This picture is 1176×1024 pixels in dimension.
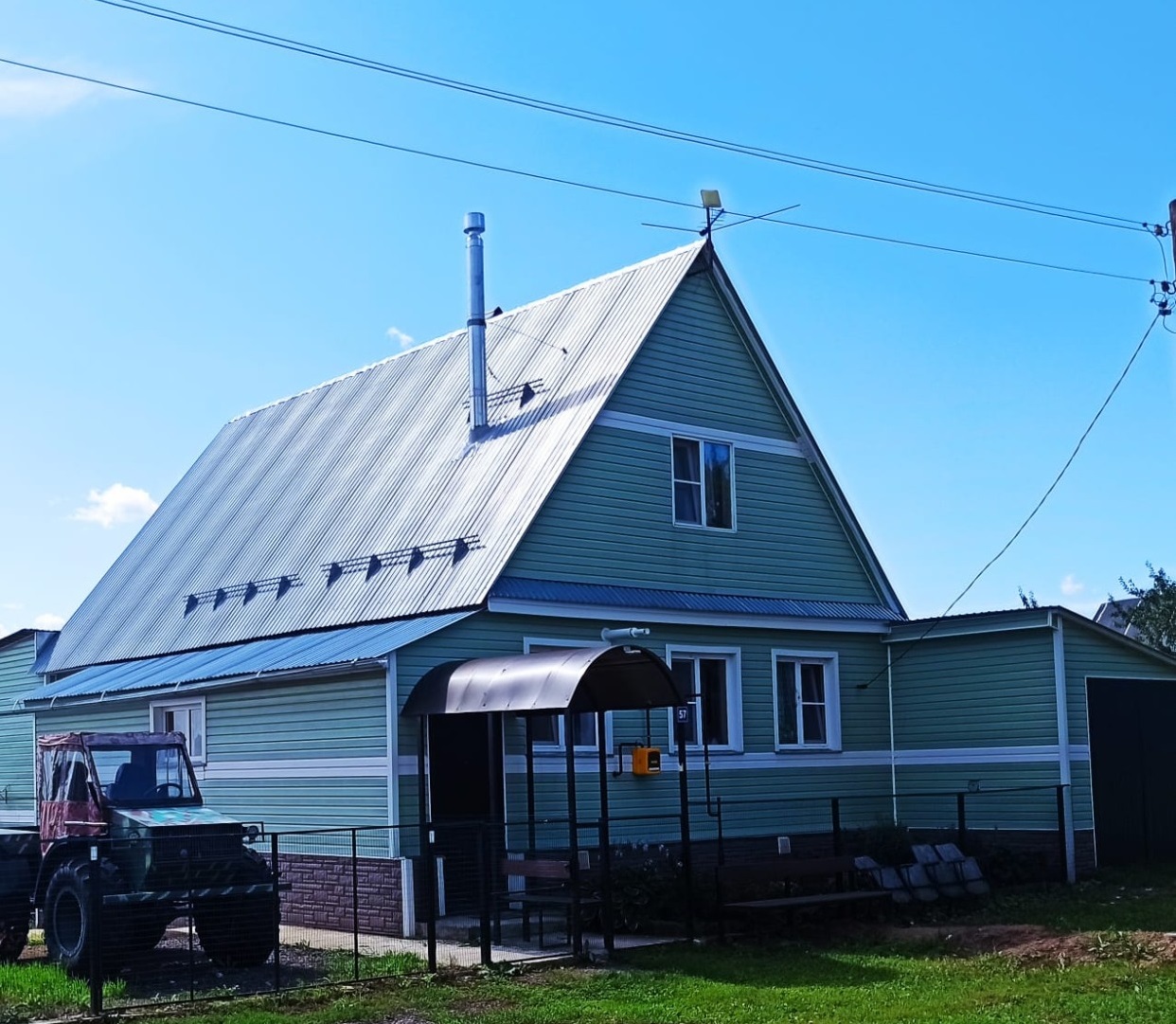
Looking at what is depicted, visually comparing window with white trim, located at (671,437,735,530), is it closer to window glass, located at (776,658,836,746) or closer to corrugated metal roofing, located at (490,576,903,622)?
corrugated metal roofing, located at (490,576,903,622)

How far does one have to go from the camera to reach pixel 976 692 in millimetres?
23266

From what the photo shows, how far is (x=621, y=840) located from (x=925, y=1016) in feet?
28.2

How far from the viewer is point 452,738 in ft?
66.0

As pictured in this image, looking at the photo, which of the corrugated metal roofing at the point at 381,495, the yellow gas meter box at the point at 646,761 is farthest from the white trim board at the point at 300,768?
the yellow gas meter box at the point at 646,761

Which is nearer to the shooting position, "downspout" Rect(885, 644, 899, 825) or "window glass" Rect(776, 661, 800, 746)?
"window glass" Rect(776, 661, 800, 746)

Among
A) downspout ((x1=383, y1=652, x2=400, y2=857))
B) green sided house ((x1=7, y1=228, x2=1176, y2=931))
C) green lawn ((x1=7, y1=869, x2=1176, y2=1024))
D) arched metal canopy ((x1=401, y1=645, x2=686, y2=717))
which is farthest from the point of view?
green sided house ((x1=7, y1=228, x2=1176, y2=931))

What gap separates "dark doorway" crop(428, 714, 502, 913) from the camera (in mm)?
18984

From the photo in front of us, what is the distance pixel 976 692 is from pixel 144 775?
12039mm

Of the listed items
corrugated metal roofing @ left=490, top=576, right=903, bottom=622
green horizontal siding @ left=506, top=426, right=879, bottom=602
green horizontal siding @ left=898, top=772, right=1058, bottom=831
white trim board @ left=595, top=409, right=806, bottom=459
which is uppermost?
white trim board @ left=595, top=409, right=806, bottom=459

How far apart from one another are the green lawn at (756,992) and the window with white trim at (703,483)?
796 cm

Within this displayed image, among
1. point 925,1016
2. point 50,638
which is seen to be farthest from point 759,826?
point 50,638

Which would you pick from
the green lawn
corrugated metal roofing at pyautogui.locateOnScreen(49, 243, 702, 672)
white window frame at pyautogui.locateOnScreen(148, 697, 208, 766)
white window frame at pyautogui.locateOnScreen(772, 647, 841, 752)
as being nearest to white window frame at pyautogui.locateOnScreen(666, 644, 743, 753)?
white window frame at pyautogui.locateOnScreen(772, 647, 841, 752)

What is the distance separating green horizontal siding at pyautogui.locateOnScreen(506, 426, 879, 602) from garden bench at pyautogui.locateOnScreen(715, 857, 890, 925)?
15.7 feet

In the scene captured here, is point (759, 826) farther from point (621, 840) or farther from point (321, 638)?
point (321, 638)
